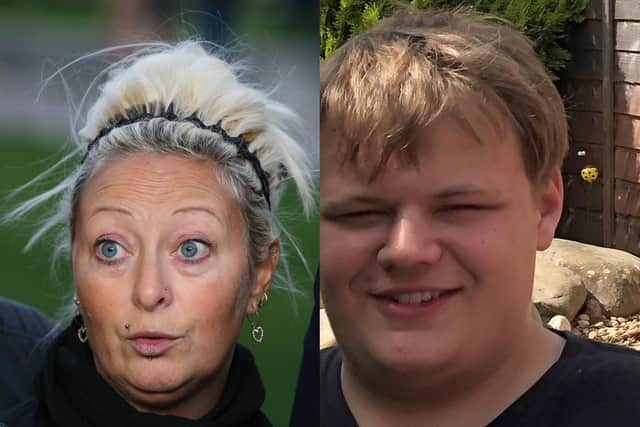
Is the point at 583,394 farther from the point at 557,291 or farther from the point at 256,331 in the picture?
the point at 557,291

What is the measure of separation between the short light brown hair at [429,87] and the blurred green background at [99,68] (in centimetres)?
21

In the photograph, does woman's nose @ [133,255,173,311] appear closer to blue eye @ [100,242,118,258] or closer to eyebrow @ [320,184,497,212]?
blue eye @ [100,242,118,258]

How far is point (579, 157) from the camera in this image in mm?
4805

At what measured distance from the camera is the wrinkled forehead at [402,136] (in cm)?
155

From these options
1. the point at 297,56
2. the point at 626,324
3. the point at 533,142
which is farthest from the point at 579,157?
the point at 297,56

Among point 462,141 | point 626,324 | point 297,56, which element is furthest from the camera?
point 626,324

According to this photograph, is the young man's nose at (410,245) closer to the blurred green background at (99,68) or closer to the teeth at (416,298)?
the teeth at (416,298)

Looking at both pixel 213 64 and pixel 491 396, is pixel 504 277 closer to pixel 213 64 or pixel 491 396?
pixel 491 396

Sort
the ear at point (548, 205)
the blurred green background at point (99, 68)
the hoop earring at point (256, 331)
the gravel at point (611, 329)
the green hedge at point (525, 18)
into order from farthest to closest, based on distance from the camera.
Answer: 1. the gravel at point (611, 329)
2. the green hedge at point (525, 18)
3. the ear at point (548, 205)
4. the hoop earring at point (256, 331)
5. the blurred green background at point (99, 68)

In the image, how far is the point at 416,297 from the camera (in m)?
1.59

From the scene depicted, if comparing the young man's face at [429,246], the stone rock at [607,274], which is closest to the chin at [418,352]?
the young man's face at [429,246]

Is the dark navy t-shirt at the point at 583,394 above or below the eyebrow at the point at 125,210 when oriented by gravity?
below

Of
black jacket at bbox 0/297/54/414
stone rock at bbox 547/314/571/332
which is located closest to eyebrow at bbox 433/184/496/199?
black jacket at bbox 0/297/54/414

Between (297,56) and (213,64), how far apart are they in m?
0.11
